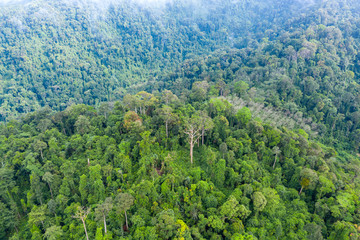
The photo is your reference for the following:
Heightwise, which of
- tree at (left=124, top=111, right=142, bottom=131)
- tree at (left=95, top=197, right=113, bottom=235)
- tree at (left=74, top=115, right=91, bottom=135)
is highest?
tree at (left=124, top=111, right=142, bottom=131)

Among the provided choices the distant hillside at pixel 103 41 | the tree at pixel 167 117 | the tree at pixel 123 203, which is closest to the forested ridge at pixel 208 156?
the tree at pixel 123 203

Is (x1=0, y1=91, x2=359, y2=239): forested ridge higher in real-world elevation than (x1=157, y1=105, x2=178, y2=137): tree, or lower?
lower

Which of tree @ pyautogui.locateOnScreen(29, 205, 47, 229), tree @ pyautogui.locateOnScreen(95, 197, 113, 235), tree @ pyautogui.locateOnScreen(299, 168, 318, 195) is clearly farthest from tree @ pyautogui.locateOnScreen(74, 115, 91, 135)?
tree @ pyautogui.locateOnScreen(299, 168, 318, 195)

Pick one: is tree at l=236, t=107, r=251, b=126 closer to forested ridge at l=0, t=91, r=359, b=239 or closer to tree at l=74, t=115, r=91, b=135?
forested ridge at l=0, t=91, r=359, b=239

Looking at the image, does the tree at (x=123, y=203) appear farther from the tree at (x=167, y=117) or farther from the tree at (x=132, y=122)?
the tree at (x=167, y=117)

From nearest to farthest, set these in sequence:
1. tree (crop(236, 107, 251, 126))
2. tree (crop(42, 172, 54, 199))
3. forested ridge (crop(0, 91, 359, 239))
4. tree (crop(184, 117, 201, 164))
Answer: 1. forested ridge (crop(0, 91, 359, 239))
2. tree (crop(42, 172, 54, 199))
3. tree (crop(184, 117, 201, 164))
4. tree (crop(236, 107, 251, 126))

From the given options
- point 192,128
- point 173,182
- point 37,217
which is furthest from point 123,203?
point 192,128

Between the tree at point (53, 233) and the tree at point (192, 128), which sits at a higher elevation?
the tree at point (192, 128)

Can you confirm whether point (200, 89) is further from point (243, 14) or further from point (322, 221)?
point (243, 14)

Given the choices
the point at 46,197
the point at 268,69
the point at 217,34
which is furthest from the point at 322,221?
the point at 217,34

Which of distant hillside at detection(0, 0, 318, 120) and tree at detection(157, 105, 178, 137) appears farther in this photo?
distant hillside at detection(0, 0, 318, 120)

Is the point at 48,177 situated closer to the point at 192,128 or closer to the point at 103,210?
the point at 103,210
